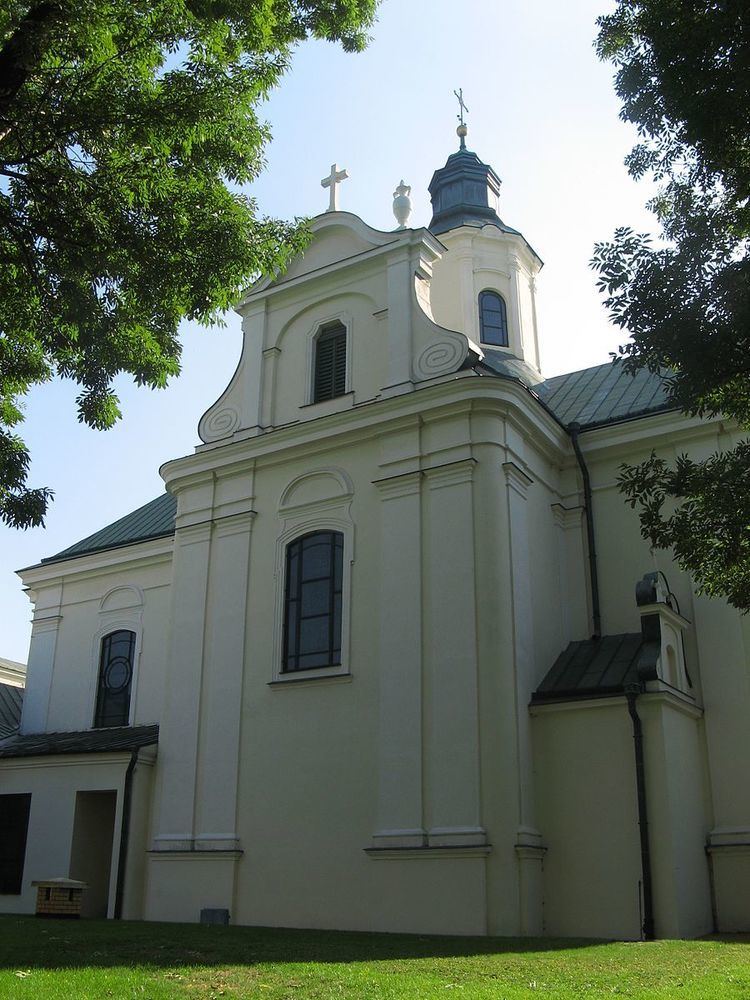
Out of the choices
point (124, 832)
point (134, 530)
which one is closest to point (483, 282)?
point (134, 530)

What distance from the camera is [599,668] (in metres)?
14.7

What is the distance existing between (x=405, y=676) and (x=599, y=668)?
2.86 m

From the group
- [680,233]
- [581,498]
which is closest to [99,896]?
[581,498]

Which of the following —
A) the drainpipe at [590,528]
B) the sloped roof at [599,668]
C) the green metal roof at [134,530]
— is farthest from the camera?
the green metal roof at [134,530]

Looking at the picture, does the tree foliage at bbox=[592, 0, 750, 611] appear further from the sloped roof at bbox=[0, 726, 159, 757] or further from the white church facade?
the sloped roof at bbox=[0, 726, 159, 757]

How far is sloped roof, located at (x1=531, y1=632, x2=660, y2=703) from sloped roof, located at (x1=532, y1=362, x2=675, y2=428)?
12.9ft

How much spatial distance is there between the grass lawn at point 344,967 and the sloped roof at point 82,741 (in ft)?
17.9

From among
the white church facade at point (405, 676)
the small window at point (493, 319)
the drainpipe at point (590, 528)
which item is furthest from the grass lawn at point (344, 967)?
the small window at point (493, 319)

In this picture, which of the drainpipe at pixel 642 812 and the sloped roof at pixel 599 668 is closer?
the drainpipe at pixel 642 812

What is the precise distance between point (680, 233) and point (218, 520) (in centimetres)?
1011

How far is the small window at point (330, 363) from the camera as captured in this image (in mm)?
17625

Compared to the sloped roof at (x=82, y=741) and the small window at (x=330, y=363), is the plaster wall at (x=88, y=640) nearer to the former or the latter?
the sloped roof at (x=82, y=741)

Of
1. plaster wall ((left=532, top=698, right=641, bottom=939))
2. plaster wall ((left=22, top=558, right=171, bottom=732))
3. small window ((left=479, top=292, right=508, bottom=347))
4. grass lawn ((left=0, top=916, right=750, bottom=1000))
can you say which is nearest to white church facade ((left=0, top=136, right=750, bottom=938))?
plaster wall ((left=532, top=698, right=641, bottom=939))

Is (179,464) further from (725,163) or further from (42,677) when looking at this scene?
(725,163)
